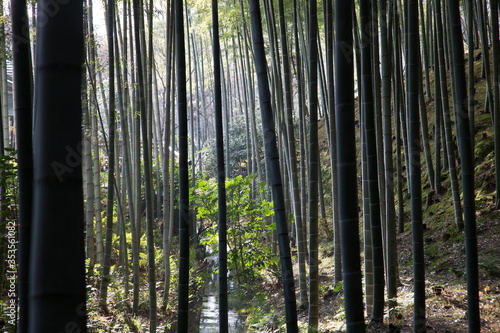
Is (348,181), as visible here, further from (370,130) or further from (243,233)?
(243,233)

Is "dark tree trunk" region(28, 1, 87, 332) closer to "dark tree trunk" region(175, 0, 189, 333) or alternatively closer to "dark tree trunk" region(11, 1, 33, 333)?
"dark tree trunk" region(11, 1, 33, 333)

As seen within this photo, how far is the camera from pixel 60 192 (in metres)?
0.82

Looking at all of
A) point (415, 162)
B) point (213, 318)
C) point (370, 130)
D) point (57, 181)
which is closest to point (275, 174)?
point (370, 130)

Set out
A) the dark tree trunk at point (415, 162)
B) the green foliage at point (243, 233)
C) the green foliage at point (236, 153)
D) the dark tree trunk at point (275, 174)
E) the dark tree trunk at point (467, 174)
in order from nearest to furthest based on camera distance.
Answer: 1. the dark tree trunk at point (467, 174)
2. the dark tree trunk at point (415, 162)
3. the dark tree trunk at point (275, 174)
4. the green foliage at point (243, 233)
5. the green foliage at point (236, 153)

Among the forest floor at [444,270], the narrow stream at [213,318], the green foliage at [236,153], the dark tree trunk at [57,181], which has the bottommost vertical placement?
the narrow stream at [213,318]

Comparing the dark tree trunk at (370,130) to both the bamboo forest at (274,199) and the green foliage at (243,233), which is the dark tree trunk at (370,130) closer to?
the bamboo forest at (274,199)

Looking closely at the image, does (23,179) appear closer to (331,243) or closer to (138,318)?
(138,318)

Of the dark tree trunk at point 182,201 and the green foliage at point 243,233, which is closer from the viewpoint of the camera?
the dark tree trunk at point 182,201

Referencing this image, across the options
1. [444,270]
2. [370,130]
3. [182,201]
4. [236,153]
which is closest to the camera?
[370,130]

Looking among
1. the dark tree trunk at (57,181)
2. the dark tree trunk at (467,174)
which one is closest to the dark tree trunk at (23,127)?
the dark tree trunk at (57,181)

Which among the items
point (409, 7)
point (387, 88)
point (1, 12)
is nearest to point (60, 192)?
point (409, 7)

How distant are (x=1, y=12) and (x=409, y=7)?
4.07 metres

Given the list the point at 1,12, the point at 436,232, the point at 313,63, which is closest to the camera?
the point at 313,63

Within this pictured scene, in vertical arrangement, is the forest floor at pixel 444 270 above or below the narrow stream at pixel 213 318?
above
